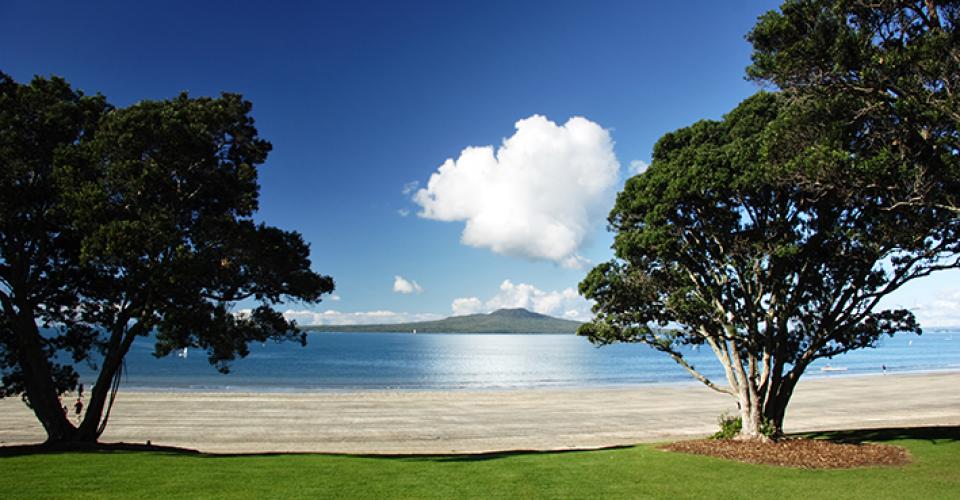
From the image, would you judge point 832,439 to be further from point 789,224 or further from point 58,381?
point 58,381

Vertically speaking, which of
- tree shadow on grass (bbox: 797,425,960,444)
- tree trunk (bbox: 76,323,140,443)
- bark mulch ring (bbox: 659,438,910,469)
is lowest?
tree shadow on grass (bbox: 797,425,960,444)

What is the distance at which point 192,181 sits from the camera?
15.7m

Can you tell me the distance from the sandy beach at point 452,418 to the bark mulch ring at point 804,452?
A: 8595mm

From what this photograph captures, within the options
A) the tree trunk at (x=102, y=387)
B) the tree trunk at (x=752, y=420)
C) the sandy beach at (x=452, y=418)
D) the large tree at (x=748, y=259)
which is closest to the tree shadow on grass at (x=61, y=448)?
the tree trunk at (x=102, y=387)

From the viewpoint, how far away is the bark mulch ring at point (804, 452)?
13672 mm

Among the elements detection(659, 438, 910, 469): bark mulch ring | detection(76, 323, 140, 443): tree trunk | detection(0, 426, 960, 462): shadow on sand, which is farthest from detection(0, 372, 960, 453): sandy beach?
detection(659, 438, 910, 469): bark mulch ring

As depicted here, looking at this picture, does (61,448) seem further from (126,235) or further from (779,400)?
(779,400)

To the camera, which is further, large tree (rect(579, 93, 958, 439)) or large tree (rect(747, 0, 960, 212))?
large tree (rect(579, 93, 958, 439))

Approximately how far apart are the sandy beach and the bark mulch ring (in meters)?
8.59

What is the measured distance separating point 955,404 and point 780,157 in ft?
125

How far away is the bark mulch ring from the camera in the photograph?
538 inches

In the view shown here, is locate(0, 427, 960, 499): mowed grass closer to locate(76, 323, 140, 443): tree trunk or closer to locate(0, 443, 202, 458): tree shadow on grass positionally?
locate(0, 443, 202, 458): tree shadow on grass

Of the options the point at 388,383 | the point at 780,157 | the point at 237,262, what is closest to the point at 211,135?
the point at 237,262

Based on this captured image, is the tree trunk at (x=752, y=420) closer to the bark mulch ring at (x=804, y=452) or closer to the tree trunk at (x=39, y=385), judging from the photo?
the bark mulch ring at (x=804, y=452)
